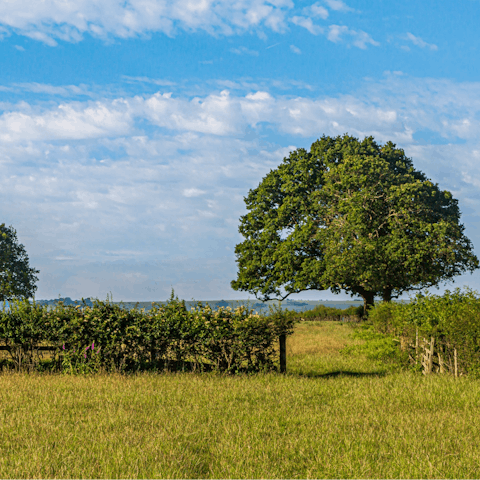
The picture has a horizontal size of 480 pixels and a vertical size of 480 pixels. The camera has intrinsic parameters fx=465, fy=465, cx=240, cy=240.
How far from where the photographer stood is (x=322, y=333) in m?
26.4

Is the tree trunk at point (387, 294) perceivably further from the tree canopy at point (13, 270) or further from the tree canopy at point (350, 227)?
the tree canopy at point (13, 270)

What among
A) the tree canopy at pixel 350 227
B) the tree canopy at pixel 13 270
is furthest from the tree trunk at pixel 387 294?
the tree canopy at pixel 13 270

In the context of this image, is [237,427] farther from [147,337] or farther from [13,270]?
[13,270]

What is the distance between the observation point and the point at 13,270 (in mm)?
39000

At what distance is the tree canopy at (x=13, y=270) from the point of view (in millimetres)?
37906

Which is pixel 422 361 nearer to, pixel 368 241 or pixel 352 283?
pixel 368 241

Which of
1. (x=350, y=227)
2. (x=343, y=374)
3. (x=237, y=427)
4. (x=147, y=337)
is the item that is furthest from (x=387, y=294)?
(x=237, y=427)

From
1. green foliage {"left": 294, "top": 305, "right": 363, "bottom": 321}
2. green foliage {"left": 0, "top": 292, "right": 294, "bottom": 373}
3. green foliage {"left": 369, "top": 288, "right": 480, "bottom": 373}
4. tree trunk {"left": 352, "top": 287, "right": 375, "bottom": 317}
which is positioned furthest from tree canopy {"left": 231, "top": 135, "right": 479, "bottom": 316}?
green foliage {"left": 0, "top": 292, "right": 294, "bottom": 373}

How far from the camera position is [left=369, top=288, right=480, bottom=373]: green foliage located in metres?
11.7

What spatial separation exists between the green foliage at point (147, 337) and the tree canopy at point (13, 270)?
2807 cm

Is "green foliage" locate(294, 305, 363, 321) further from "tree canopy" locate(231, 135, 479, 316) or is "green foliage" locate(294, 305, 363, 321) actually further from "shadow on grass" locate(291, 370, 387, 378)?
"shadow on grass" locate(291, 370, 387, 378)

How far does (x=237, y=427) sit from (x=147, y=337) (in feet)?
17.0

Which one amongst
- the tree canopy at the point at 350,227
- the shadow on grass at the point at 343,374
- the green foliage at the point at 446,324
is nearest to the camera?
the green foliage at the point at 446,324

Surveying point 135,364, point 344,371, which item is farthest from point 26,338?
point 344,371
